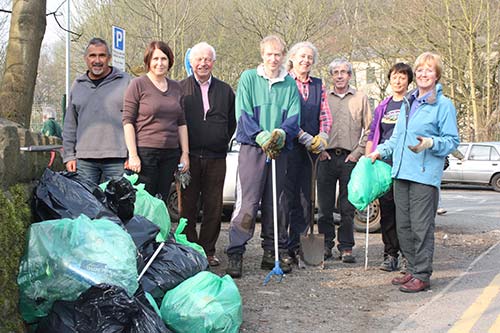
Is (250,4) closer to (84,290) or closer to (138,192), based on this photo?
(138,192)

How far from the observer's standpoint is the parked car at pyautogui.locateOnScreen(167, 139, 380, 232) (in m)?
8.94

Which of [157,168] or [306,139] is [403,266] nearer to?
[306,139]

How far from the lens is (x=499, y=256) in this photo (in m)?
7.11

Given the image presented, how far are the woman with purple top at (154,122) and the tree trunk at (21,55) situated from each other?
1.86 m

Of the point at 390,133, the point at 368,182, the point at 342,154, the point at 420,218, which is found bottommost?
the point at 420,218

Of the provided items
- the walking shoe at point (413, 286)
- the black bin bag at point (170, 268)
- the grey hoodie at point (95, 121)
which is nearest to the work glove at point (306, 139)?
the walking shoe at point (413, 286)

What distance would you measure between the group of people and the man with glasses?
11mm

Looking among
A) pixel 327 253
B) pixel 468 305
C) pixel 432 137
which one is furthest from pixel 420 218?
pixel 327 253

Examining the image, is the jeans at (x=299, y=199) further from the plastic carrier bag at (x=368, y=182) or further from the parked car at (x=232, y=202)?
the parked car at (x=232, y=202)

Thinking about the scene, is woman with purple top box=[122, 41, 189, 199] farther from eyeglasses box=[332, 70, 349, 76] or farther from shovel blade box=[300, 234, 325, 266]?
eyeglasses box=[332, 70, 349, 76]

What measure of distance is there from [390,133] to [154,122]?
93.1 inches

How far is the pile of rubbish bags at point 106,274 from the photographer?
10.2 feet

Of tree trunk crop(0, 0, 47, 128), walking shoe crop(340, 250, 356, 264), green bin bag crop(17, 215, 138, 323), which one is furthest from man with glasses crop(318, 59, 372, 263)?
green bin bag crop(17, 215, 138, 323)

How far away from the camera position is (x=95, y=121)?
17.4ft
